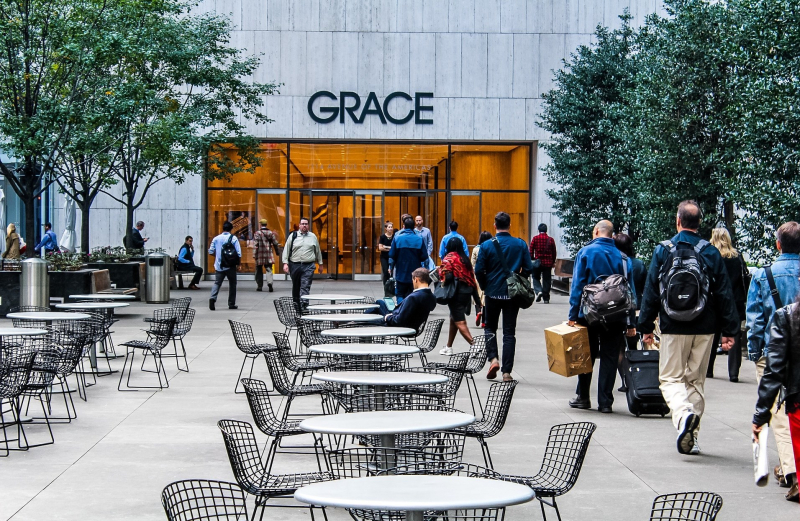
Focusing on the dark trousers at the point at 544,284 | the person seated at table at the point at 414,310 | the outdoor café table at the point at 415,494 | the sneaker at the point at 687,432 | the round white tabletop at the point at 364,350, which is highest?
the person seated at table at the point at 414,310

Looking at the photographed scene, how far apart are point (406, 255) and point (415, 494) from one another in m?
13.2

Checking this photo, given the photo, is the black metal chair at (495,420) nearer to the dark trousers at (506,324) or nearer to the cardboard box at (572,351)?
the cardboard box at (572,351)

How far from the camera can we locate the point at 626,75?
79.9 ft

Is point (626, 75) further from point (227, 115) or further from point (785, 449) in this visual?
point (785, 449)

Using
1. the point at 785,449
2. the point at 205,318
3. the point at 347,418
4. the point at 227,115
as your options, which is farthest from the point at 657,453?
the point at 227,115

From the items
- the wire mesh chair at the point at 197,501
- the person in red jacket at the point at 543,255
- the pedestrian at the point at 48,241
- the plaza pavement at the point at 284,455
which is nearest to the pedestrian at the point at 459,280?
the plaza pavement at the point at 284,455

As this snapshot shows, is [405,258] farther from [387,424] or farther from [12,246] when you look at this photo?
[12,246]

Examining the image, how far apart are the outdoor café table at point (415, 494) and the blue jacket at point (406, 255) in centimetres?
1288

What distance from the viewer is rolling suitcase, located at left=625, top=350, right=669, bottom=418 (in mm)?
9227

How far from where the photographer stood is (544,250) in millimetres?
23844

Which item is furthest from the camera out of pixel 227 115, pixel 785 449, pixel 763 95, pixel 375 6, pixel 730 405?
pixel 375 6

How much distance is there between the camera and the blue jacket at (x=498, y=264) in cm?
1136

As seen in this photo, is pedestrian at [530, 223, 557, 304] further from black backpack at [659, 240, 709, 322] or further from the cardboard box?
black backpack at [659, 240, 709, 322]

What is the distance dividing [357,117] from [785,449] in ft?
85.0
